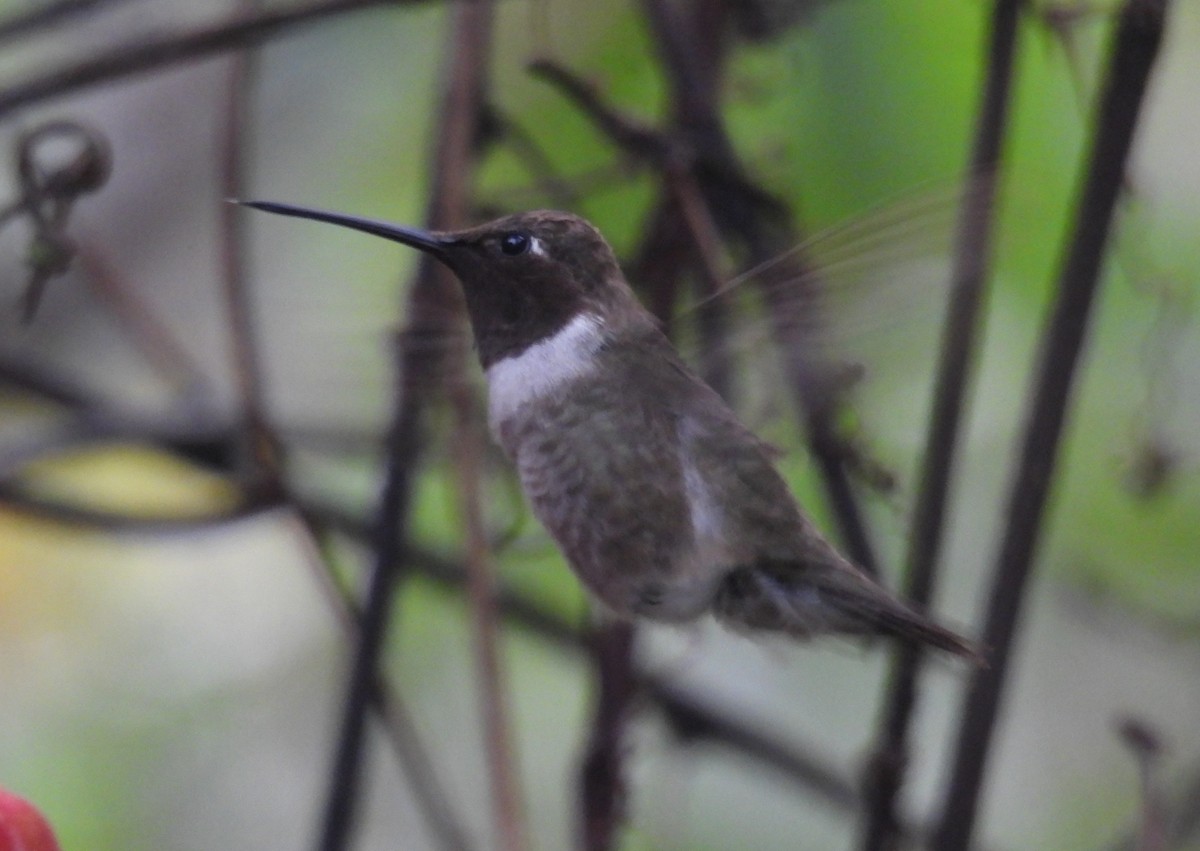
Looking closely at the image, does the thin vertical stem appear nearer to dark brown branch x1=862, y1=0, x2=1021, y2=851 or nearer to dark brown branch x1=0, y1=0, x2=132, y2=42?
dark brown branch x1=0, y1=0, x2=132, y2=42

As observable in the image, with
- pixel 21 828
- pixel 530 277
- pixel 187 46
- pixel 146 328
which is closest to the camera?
pixel 21 828

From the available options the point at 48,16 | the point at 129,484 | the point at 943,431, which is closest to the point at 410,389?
the point at 943,431

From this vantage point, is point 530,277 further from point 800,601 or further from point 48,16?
point 48,16

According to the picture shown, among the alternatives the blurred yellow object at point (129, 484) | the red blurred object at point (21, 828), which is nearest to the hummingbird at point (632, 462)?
the red blurred object at point (21, 828)

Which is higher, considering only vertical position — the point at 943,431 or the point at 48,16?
the point at 48,16

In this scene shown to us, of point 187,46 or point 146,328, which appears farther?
point 146,328

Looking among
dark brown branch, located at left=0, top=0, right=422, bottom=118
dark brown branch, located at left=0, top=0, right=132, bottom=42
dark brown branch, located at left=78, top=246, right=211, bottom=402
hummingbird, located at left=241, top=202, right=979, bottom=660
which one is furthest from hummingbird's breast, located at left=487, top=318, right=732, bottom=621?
dark brown branch, located at left=78, top=246, right=211, bottom=402

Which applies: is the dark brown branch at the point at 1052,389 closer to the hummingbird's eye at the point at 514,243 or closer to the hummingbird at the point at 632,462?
the hummingbird at the point at 632,462

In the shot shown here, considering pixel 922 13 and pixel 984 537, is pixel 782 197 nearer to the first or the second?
pixel 922 13
